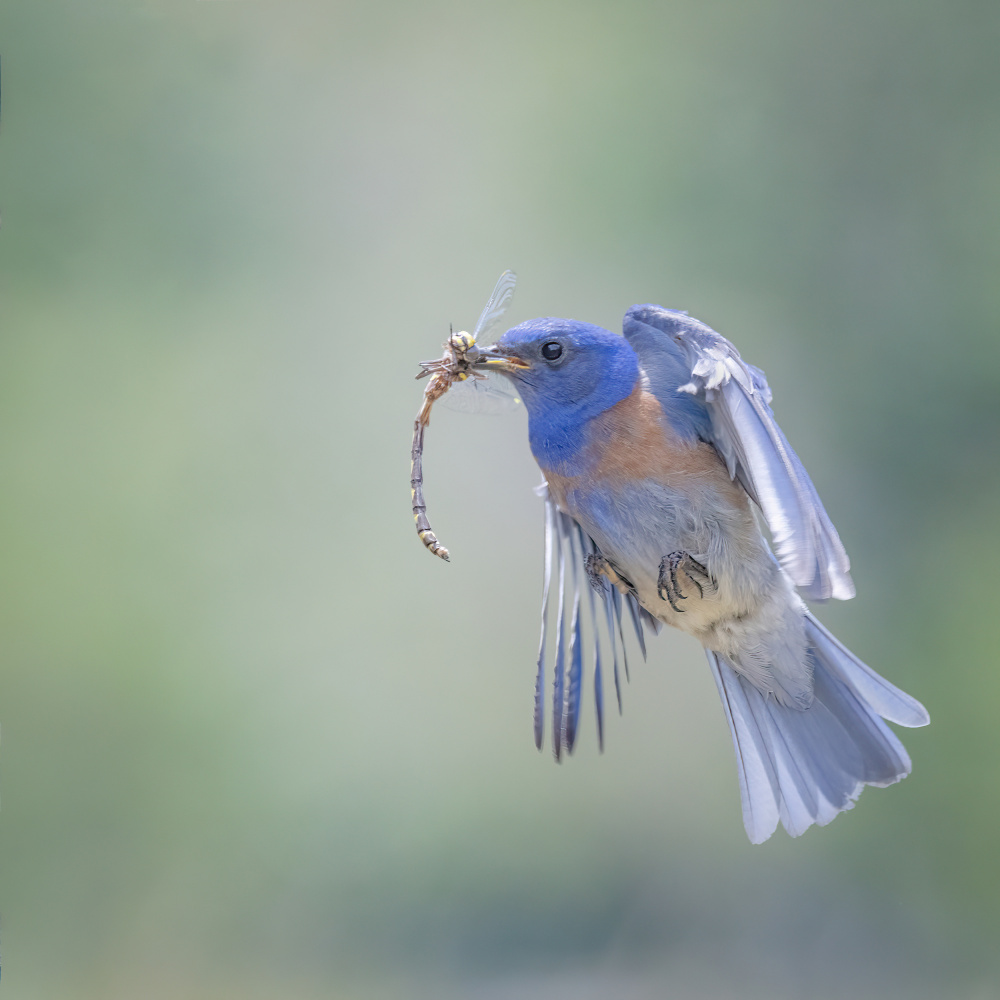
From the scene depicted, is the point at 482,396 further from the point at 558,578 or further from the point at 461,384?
the point at 558,578

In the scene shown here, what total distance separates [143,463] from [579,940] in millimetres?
1532

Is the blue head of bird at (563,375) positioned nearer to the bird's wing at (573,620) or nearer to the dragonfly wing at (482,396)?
the dragonfly wing at (482,396)

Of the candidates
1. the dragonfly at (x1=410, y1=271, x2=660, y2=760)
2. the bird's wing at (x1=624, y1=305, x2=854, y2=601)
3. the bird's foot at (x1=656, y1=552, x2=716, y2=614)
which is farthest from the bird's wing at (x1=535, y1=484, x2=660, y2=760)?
the bird's wing at (x1=624, y1=305, x2=854, y2=601)

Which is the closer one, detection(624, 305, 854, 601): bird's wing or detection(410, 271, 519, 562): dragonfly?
detection(624, 305, 854, 601): bird's wing

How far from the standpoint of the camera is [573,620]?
1.54 metres

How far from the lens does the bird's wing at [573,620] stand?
146cm

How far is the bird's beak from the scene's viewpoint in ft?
4.24

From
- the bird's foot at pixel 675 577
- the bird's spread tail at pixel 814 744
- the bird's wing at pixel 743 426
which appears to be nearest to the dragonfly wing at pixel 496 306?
the bird's wing at pixel 743 426

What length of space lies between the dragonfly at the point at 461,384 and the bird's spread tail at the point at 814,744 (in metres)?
0.53

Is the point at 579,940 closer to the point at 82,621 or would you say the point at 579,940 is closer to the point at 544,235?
the point at 82,621

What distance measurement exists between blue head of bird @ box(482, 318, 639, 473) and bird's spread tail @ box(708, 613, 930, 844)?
17.4 inches

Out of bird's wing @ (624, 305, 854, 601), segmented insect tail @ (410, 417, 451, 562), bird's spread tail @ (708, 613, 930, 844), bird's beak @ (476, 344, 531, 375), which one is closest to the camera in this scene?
bird's wing @ (624, 305, 854, 601)

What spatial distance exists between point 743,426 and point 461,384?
15.5 inches

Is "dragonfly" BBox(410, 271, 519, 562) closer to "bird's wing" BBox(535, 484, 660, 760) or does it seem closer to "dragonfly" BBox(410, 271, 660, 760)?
"dragonfly" BBox(410, 271, 660, 760)
